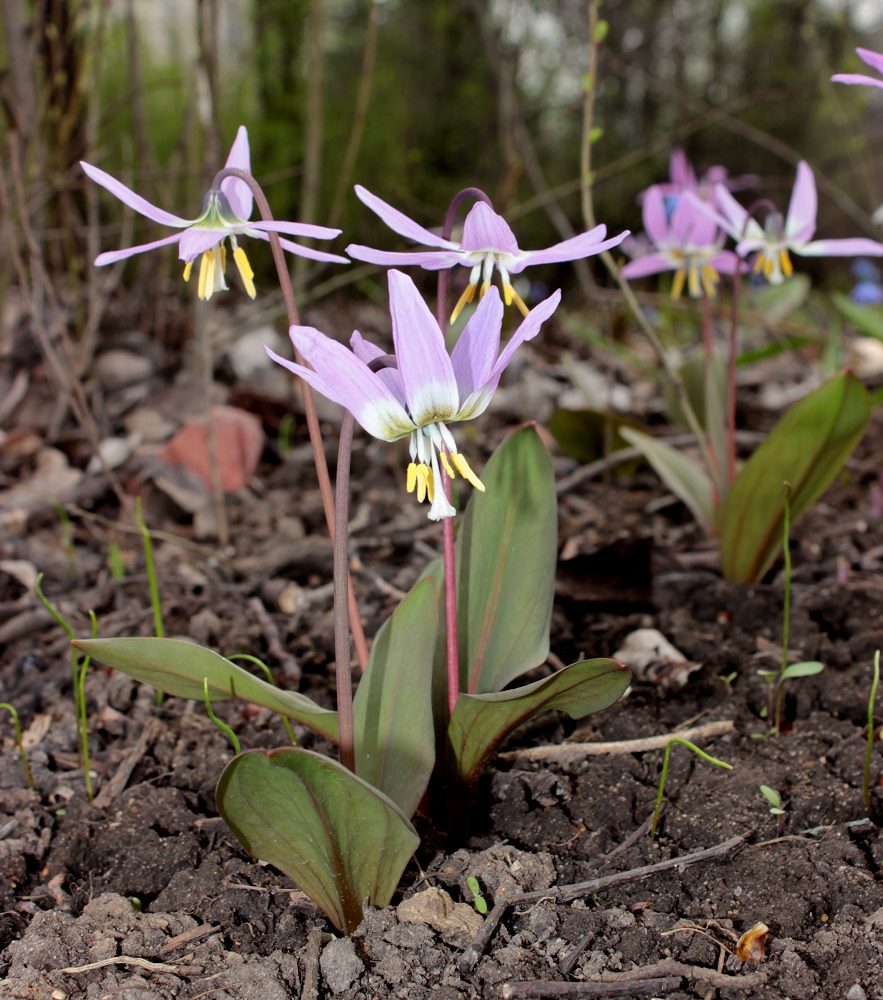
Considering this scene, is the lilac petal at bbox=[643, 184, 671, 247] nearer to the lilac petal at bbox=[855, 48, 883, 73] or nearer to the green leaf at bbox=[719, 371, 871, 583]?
the green leaf at bbox=[719, 371, 871, 583]

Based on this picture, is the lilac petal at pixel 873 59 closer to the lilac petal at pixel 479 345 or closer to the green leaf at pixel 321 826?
the lilac petal at pixel 479 345

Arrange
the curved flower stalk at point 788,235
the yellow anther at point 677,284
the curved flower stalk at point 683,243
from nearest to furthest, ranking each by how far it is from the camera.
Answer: the curved flower stalk at point 788,235 → the yellow anther at point 677,284 → the curved flower stalk at point 683,243

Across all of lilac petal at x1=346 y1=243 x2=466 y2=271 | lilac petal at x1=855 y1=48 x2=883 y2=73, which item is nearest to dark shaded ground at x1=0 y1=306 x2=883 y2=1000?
lilac petal at x1=346 y1=243 x2=466 y2=271

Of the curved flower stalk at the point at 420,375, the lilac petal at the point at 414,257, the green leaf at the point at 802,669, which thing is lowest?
the green leaf at the point at 802,669

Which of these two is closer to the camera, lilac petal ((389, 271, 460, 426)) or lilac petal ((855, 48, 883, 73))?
lilac petal ((389, 271, 460, 426))

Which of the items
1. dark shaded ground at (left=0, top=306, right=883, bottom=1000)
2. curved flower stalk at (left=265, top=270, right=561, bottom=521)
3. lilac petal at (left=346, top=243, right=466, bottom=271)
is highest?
lilac petal at (left=346, top=243, right=466, bottom=271)

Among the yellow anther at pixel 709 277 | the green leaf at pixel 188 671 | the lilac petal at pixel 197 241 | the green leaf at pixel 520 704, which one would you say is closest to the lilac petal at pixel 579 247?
the lilac petal at pixel 197 241
